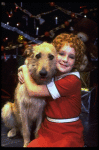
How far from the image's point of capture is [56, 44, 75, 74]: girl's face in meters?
0.80

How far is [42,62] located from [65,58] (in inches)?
6.2

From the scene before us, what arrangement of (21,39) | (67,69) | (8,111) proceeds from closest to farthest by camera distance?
(67,69), (8,111), (21,39)

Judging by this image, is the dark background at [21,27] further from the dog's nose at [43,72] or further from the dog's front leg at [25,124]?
the dog's nose at [43,72]

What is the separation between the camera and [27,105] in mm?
887

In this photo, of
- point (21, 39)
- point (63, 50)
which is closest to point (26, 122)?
point (63, 50)

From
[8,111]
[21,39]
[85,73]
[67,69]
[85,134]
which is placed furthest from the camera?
[85,73]

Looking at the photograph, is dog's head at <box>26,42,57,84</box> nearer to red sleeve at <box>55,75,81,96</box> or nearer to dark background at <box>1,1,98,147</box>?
red sleeve at <box>55,75,81,96</box>

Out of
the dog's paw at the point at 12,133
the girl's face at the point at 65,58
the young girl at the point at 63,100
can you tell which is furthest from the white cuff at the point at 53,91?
the dog's paw at the point at 12,133

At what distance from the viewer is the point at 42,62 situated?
74cm

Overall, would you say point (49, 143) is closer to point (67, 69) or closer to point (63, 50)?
point (67, 69)

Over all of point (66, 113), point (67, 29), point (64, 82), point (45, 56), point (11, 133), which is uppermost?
point (67, 29)

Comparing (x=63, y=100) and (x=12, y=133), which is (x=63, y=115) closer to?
(x=63, y=100)

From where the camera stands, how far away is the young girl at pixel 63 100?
2.42 ft

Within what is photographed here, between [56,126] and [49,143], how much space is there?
103 mm
